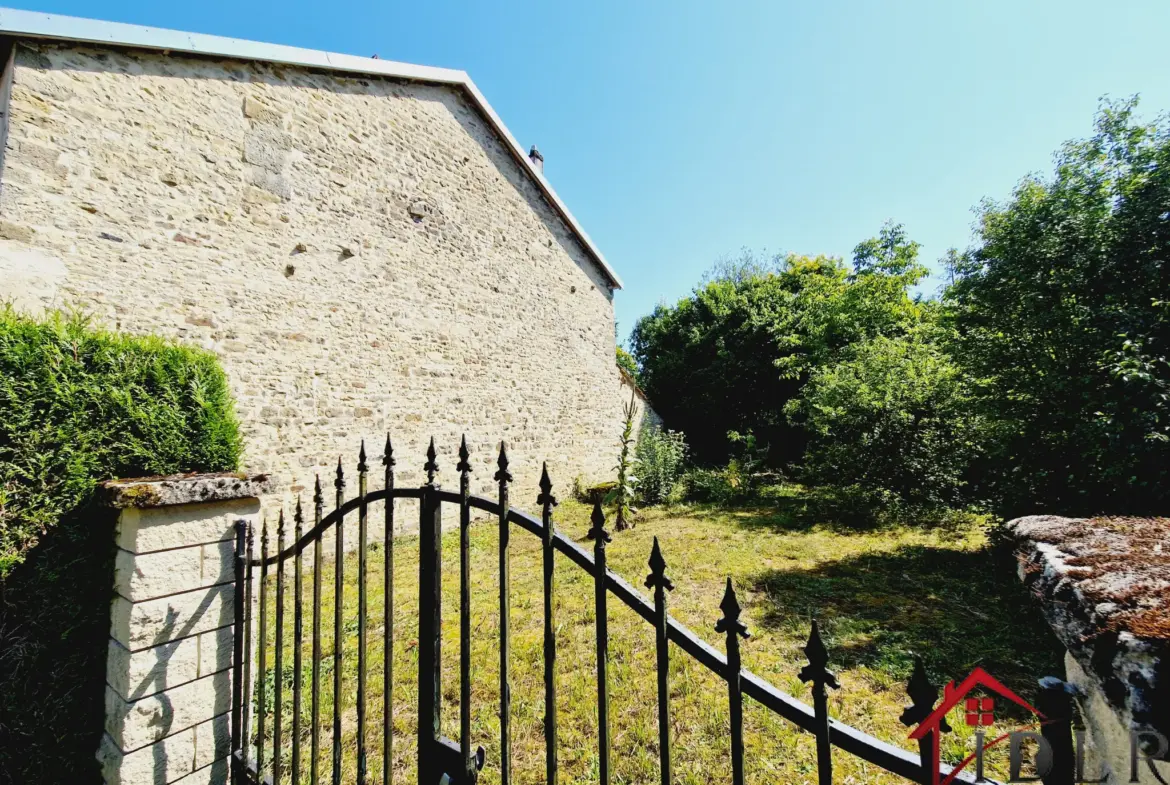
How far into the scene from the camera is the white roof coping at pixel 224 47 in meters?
4.58

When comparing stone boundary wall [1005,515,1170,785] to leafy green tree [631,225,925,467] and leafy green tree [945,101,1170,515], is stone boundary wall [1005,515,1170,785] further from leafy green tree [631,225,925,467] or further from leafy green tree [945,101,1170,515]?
leafy green tree [631,225,925,467]

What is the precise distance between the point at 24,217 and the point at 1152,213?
35.4 feet

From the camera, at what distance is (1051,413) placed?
495 centimetres

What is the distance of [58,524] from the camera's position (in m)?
2.13

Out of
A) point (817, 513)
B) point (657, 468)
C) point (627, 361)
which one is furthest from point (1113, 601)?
point (627, 361)

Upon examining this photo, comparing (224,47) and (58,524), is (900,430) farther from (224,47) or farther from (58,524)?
(224,47)

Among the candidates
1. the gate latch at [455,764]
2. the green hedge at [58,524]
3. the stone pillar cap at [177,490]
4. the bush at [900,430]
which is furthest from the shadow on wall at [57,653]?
the bush at [900,430]

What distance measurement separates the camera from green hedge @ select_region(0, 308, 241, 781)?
6.64ft

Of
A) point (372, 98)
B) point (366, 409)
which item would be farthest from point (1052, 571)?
point (372, 98)

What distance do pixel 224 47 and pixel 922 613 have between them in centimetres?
1020

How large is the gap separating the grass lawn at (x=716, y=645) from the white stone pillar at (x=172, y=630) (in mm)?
752

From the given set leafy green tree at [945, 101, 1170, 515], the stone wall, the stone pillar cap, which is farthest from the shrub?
the stone pillar cap

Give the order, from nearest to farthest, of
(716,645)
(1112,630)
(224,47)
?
1. (1112,630)
2. (716,645)
3. (224,47)

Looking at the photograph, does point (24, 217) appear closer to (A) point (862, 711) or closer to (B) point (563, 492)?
(A) point (862, 711)
